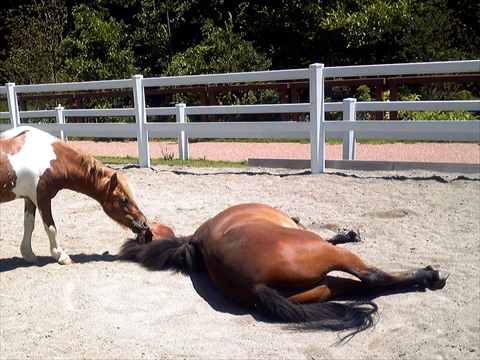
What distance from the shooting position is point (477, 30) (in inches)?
814

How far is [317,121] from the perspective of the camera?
8.80 meters

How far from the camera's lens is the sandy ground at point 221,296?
369cm

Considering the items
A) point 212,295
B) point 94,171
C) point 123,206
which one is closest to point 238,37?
point 94,171

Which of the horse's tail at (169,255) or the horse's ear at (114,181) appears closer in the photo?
the horse's tail at (169,255)

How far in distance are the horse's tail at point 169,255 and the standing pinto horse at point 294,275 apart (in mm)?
322

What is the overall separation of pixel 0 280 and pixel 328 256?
2942 millimetres

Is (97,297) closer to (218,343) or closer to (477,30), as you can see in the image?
(218,343)

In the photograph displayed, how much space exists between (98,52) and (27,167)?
700 inches

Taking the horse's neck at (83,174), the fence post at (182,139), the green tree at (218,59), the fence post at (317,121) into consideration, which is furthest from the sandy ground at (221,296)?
the green tree at (218,59)

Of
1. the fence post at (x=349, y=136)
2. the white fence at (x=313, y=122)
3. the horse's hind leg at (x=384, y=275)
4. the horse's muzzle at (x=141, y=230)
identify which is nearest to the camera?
the horse's hind leg at (x=384, y=275)

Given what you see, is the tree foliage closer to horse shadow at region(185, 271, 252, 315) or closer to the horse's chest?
the horse's chest

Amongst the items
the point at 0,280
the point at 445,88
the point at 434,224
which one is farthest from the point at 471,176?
the point at 445,88

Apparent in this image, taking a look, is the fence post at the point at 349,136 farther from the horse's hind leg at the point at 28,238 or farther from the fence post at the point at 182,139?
the horse's hind leg at the point at 28,238

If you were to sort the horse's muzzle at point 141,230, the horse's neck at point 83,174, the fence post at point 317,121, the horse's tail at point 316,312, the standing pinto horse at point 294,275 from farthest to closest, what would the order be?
the fence post at point 317,121, the horse's neck at point 83,174, the horse's muzzle at point 141,230, the standing pinto horse at point 294,275, the horse's tail at point 316,312
